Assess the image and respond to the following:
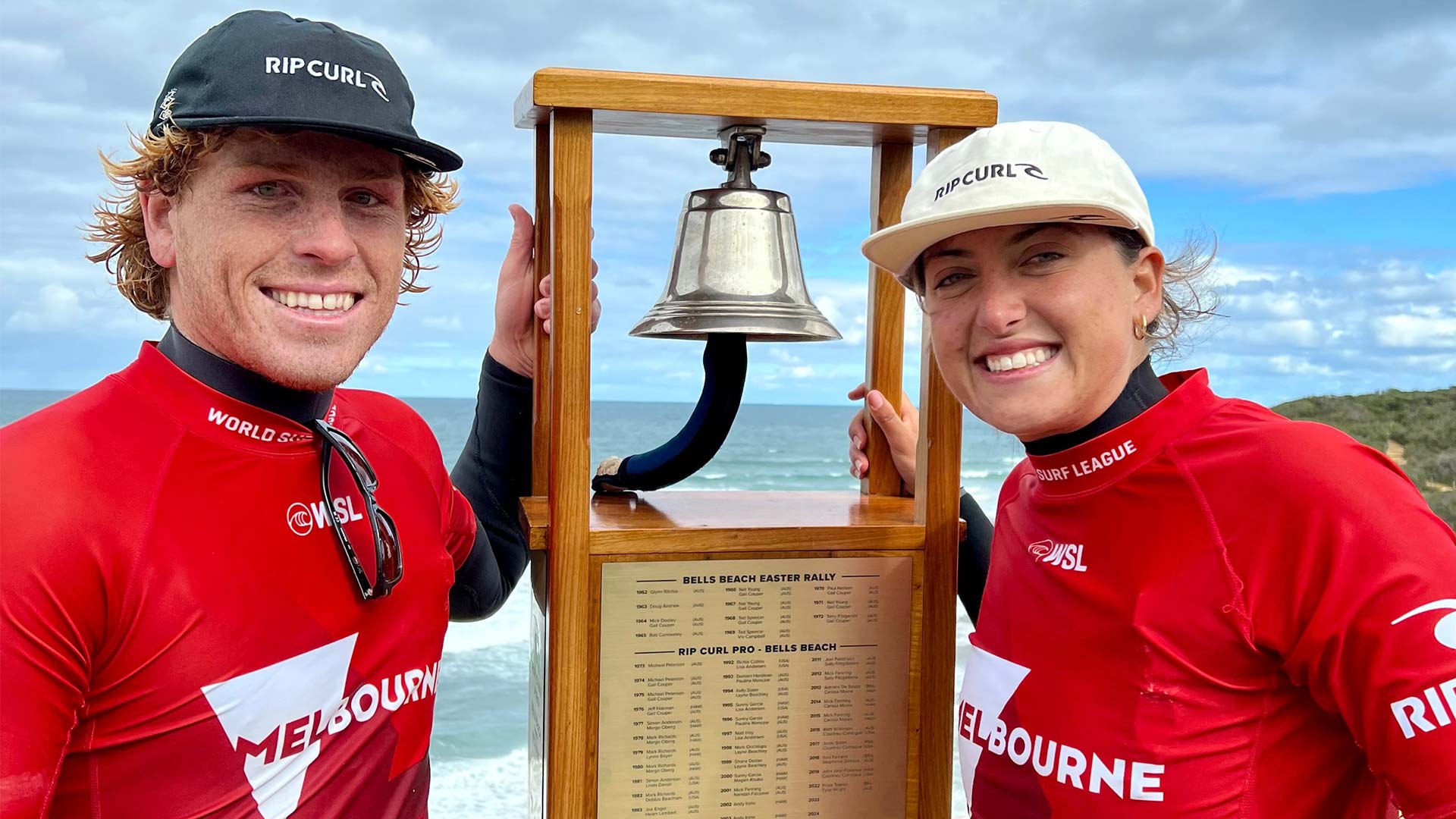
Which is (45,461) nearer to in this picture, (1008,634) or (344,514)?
(344,514)

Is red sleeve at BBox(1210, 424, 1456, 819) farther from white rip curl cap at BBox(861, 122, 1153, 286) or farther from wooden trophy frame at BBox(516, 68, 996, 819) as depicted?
wooden trophy frame at BBox(516, 68, 996, 819)

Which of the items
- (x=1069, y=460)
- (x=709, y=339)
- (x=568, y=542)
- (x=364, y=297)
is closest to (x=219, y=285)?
(x=364, y=297)

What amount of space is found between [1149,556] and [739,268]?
1013mm

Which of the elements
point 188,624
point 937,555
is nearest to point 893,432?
point 937,555

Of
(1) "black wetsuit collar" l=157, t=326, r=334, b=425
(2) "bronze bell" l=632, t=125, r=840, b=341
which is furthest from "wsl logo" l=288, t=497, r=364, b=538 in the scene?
(2) "bronze bell" l=632, t=125, r=840, b=341

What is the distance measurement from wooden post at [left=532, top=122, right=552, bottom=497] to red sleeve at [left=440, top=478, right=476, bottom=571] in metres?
0.16

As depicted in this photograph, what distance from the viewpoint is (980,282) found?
2.01 metres

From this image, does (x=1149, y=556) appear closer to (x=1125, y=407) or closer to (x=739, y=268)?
(x=1125, y=407)

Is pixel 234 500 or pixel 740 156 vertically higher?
pixel 740 156

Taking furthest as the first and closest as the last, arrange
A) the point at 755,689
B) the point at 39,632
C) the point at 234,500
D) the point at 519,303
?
the point at 519,303 < the point at 755,689 < the point at 234,500 < the point at 39,632

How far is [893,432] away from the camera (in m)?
2.70

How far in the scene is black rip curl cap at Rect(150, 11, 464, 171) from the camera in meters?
1.79

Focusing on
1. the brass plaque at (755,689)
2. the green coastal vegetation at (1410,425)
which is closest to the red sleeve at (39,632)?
the brass plaque at (755,689)

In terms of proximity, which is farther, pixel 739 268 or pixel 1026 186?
pixel 739 268
